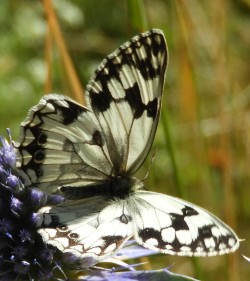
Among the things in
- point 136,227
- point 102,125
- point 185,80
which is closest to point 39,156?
point 102,125

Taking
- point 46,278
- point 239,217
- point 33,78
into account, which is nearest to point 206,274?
point 239,217

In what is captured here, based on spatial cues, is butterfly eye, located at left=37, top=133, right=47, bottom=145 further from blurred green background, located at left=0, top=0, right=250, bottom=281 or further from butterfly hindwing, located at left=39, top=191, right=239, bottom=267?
blurred green background, located at left=0, top=0, right=250, bottom=281

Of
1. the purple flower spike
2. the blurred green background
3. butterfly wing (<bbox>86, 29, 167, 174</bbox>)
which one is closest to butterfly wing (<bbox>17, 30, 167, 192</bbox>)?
butterfly wing (<bbox>86, 29, 167, 174</bbox>)

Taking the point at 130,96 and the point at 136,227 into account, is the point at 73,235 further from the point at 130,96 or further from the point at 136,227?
the point at 130,96

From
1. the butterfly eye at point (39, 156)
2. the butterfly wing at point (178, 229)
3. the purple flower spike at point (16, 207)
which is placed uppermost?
the butterfly eye at point (39, 156)

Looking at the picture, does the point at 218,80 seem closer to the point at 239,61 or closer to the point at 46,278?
the point at 239,61

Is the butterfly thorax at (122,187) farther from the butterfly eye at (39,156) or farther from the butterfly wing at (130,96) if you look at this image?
the butterfly eye at (39,156)

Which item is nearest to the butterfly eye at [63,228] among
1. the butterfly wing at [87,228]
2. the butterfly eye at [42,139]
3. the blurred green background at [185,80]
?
the butterfly wing at [87,228]
